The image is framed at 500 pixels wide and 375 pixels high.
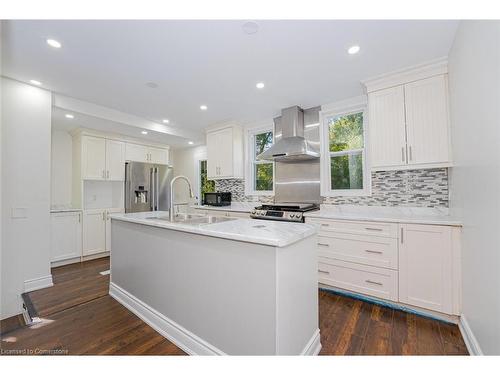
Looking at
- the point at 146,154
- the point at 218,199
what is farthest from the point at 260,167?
the point at 146,154

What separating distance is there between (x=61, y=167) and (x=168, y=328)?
13.1 feet

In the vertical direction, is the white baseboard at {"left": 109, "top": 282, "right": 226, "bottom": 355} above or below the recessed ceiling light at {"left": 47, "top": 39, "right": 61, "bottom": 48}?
below

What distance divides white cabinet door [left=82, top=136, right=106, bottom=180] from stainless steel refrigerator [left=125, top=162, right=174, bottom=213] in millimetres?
449

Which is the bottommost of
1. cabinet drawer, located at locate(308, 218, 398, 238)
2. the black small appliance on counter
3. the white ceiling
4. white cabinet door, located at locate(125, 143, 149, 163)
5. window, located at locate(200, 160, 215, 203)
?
cabinet drawer, located at locate(308, 218, 398, 238)

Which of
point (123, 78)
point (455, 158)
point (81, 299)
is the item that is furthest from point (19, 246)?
point (455, 158)

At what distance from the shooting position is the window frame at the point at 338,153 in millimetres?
2936

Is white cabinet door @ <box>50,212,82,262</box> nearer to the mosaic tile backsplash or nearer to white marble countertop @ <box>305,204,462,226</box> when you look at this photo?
white marble countertop @ <box>305,204,462,226</box>

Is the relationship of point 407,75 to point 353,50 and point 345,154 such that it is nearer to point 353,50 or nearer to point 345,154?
point 353,50

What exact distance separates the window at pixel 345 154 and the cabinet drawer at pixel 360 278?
1.05 m

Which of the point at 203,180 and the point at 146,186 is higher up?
the point at 203,180

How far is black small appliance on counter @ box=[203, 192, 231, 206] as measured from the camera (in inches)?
164

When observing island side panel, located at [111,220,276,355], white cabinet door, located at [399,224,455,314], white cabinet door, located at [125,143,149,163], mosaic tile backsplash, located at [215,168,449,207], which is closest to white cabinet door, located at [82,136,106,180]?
white cabinet door, located at [125,143,149,163]

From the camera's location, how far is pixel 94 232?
12.8 feet
